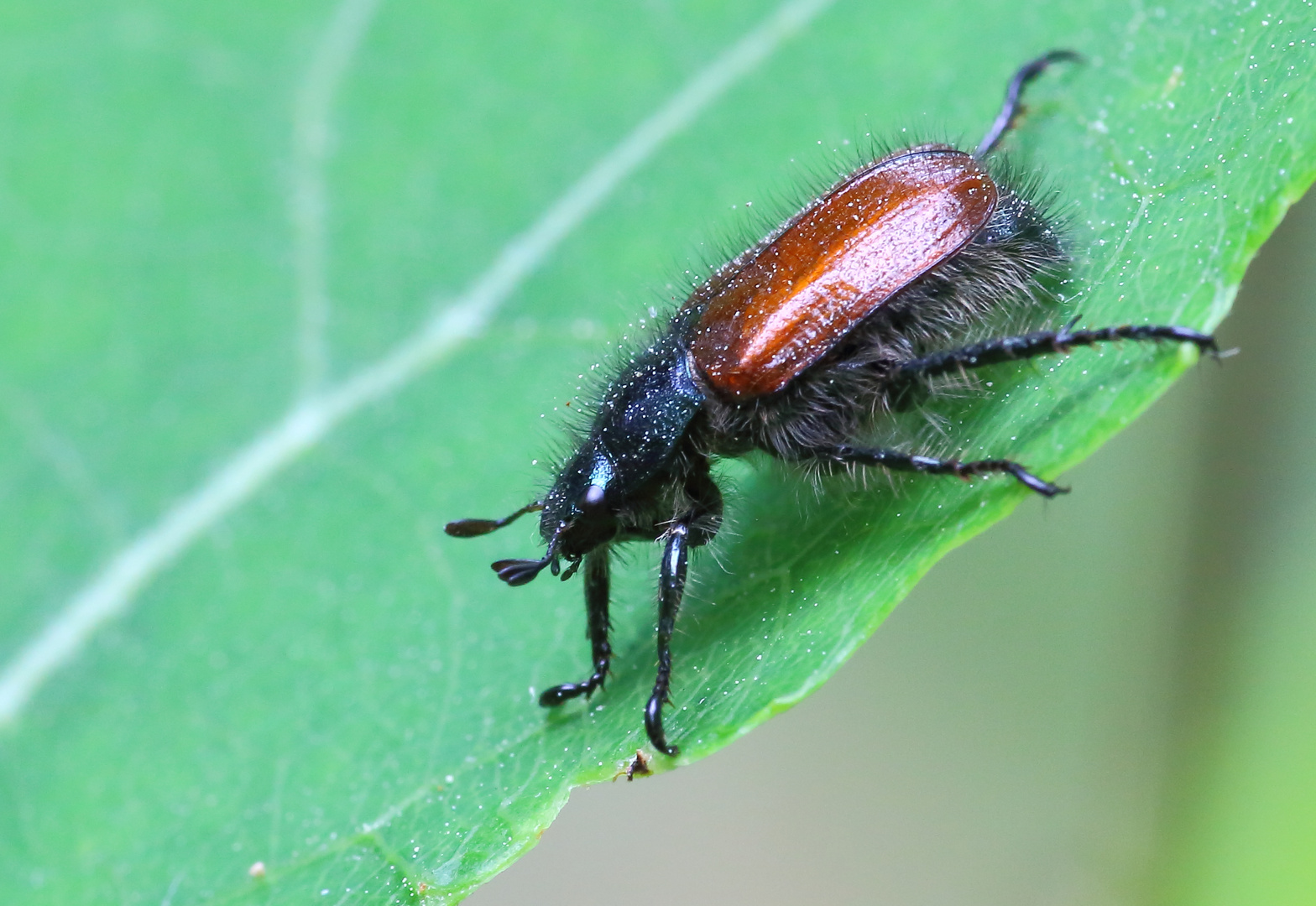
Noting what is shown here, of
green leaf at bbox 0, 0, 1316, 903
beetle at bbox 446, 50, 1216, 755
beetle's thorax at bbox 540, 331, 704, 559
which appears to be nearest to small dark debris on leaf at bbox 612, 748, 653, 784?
green leaf at bbox 0, 0, 1316, 903

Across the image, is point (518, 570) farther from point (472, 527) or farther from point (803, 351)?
point (803, 351)

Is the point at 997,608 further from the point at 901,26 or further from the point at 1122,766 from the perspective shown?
the point at 901,26

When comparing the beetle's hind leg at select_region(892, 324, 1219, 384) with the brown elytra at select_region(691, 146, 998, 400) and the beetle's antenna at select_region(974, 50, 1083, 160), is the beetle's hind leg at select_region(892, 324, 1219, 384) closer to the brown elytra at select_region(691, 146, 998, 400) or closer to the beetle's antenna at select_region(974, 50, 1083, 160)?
the brown elytra at select_region(691, 146, 998, 400)

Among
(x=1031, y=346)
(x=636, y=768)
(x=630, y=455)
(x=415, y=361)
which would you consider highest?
(x=415, y=361)

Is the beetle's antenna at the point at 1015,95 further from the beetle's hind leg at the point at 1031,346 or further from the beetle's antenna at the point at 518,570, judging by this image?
the beetle's antenna at the point at 518,570

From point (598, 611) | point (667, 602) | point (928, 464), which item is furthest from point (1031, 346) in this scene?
point (598, 611)

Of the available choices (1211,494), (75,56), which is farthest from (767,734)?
(75,56)

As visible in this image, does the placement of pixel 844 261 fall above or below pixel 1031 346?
above
